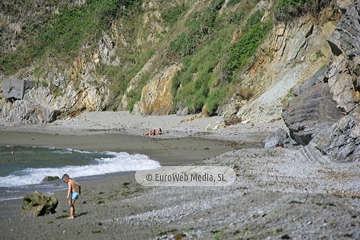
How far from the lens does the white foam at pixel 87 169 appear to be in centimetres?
943

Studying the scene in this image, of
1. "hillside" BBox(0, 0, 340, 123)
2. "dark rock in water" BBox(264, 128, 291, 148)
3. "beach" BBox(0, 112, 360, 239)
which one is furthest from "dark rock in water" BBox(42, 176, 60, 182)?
"hillside" BBox(0, 0, 340, 123)

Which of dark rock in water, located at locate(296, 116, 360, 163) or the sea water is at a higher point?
dark rock in water, located at locate(296, 116, 360, 163)

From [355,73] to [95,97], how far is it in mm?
27737

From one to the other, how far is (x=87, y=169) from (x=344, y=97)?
26.7 feet

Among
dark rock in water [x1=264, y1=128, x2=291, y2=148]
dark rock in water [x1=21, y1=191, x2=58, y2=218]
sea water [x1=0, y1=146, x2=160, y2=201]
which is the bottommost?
sea water [x1=0, y1=146, x2=160, y2=201]

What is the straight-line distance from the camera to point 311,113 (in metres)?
11.3

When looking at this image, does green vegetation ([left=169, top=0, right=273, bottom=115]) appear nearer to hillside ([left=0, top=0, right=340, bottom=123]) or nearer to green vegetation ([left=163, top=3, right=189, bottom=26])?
hillside ([left=0, top=0, right=340, bottom=123])

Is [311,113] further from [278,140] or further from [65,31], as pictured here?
[65,31]

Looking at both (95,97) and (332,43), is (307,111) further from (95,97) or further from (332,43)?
(95,97)

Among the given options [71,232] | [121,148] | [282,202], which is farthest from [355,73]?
[121,148]

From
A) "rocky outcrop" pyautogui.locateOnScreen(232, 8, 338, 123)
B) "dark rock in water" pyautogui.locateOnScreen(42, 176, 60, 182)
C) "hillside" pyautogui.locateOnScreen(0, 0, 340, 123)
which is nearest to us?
"dark rock in water" pyautogui.locateOnScreen(42, 176, 60, 182)

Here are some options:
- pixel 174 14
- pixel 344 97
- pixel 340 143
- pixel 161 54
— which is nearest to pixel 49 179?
pixel 340 143

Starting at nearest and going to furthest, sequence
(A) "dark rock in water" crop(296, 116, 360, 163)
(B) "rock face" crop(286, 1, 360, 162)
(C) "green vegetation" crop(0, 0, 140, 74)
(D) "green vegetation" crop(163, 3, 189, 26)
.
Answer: (A) "dark rock in water" crop(296, 116, 360, 163) < (B) "rock face" crop(286, 1, 360, 162) < (D) "green vegetation" crop(163, 3, 189, 26) < (C) "green vegetation" crop(0, 0, 140, 74)

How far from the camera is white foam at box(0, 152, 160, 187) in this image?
943 centimetres
